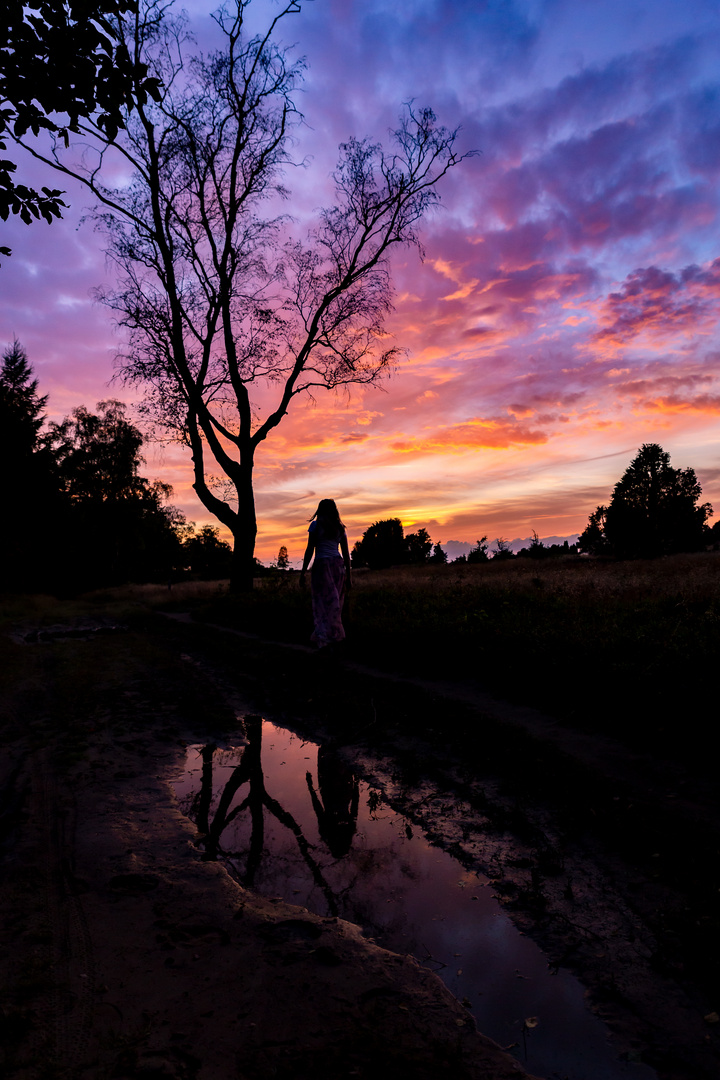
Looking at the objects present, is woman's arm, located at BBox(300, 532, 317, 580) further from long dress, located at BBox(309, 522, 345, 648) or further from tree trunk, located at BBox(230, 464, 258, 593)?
tree trunk, located at BBox(230, 464, 258, 593)

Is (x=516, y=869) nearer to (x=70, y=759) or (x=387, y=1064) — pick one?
(x=387, y=1064)

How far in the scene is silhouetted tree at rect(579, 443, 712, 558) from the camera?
4553 centimetres

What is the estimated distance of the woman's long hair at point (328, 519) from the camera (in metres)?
8.78

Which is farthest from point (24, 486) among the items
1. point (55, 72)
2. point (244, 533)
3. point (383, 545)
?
point (55, 72)

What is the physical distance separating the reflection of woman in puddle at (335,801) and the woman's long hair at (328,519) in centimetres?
414

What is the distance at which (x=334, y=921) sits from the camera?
2680 millimetres

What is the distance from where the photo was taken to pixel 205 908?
2.72 m

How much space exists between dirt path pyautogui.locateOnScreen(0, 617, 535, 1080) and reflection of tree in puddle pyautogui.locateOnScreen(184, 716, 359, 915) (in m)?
0.18

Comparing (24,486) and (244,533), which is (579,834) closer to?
(244,533)

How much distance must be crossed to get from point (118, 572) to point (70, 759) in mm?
48478

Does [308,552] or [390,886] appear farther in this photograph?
[308,552]

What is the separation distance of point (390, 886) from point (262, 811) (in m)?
1.40

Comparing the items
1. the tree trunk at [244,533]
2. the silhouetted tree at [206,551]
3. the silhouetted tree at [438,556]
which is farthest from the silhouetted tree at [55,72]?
the silhouetted tree at [206,551]

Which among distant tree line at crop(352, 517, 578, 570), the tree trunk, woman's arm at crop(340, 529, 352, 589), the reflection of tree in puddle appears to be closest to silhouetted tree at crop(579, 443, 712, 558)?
distant tree line at crop(352, 517, 578, 570)
